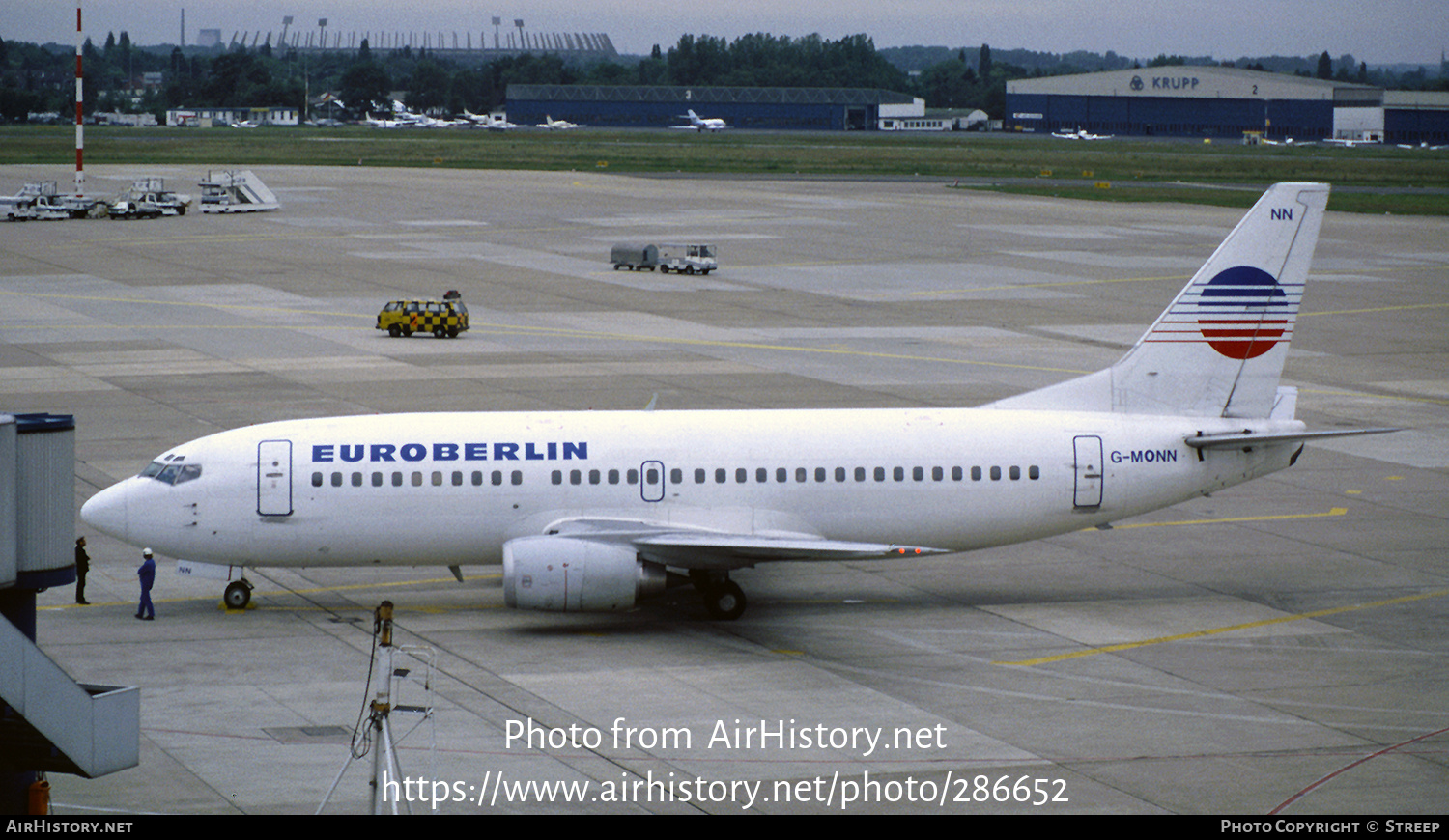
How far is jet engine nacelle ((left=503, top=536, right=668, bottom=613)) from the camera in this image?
98.1ft

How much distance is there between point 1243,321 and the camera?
112ft

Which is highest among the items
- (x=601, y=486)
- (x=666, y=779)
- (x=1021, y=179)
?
(x=1021, y=179)

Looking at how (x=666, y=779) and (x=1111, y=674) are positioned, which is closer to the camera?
(x=666, y=779)

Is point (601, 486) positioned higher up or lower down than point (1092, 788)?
higher up

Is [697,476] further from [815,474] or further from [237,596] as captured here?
[237,596]

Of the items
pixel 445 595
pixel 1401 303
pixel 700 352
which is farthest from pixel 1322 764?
pixel 1401 303

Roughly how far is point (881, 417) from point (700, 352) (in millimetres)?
30997

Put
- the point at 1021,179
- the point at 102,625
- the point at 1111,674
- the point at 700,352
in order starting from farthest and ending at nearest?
the point at 1021,179, the point at 700,352, the point at 102,625, the point at 1111,674

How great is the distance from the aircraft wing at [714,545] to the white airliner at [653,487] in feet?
0.16

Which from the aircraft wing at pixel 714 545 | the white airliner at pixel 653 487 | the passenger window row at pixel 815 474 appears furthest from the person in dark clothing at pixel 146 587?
the passenger window row at pixel 815 474

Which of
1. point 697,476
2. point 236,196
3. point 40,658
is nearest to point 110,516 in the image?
point 697,476

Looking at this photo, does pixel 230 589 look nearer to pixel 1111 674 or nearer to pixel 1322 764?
pixel 1111 674

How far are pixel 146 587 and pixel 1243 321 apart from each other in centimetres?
2235

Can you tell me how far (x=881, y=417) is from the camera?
3300cm
